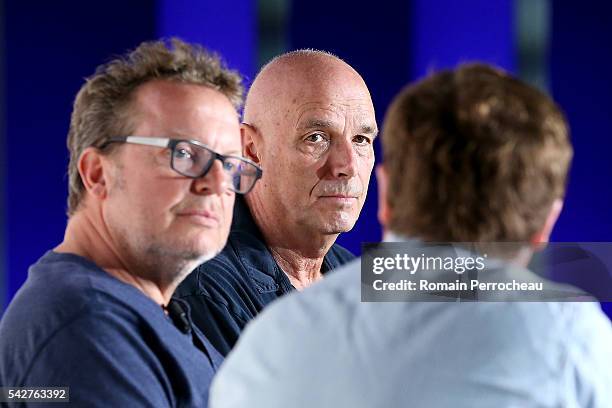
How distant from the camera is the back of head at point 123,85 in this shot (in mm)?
1455

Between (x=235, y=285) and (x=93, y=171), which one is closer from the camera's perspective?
(x=93, y=171)

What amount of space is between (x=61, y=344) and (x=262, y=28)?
2434 millimetres

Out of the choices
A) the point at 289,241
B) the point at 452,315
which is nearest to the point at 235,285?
the point at 289,241

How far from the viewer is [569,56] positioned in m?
3.51

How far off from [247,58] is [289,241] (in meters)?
1.53

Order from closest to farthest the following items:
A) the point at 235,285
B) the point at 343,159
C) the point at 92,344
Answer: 1. the point at 92,344
2. the point at 235,285
3. the point at 343,159

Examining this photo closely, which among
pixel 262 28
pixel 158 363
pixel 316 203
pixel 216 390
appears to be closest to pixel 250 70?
pixel 262 28

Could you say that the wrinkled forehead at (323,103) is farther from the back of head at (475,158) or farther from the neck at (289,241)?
the back of head at (475,158)

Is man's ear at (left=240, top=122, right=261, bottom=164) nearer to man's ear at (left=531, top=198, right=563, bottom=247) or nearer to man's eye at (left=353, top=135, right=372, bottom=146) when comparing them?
man's eye at (left=353, top=135, right=372, bottom=146)

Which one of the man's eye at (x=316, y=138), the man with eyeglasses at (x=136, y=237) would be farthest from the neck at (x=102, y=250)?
the man's eye at (x=316, y=138)

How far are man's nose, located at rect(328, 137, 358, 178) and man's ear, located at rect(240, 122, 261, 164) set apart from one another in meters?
0.18

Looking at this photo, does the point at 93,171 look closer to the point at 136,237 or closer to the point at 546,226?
the point at 136,237

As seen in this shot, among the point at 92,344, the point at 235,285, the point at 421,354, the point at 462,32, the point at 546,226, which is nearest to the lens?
the point at 421,354

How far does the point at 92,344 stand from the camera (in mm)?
1255
